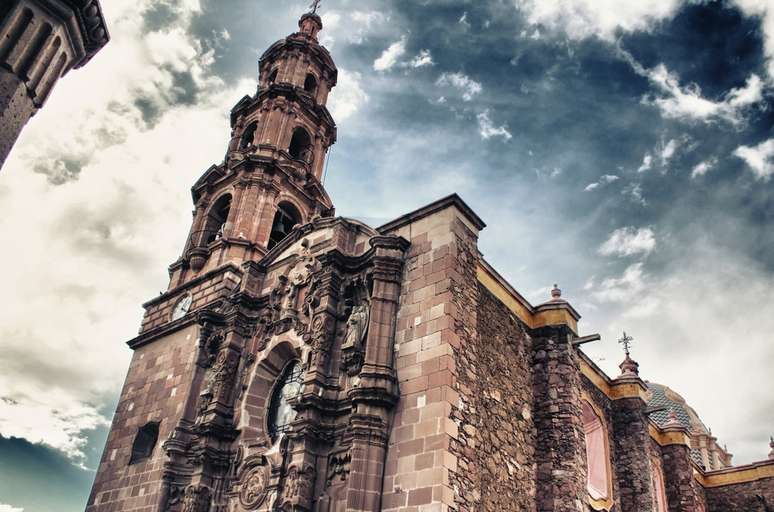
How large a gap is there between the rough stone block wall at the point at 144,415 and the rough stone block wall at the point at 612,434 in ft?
30.2

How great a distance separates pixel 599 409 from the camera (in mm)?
14109

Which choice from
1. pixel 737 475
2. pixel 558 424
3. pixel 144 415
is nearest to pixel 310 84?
pixel 144 415

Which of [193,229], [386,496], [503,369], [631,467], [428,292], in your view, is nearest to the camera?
[386,496]

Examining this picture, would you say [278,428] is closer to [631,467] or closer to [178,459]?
[178,459]

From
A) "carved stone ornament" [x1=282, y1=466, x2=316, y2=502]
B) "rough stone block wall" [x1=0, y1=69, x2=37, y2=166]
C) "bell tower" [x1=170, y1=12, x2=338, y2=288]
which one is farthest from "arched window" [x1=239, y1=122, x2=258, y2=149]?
"rough stone block wall" [x1=0, y1=69, x2=37, y2=166]

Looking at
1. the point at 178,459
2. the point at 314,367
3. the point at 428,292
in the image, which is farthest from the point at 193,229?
the point at 428,292

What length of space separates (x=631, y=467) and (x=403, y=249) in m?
7.37

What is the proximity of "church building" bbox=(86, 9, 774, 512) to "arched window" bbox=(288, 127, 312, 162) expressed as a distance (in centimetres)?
166

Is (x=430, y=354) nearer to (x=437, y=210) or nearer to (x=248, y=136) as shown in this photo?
(x=437, y=210)

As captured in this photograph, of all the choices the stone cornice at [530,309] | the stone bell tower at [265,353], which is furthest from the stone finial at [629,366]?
the stone bell tower at [265,353]

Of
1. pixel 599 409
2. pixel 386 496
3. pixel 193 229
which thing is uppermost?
pixel 193 229

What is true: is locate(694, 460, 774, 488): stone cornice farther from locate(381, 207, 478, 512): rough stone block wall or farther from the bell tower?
the bell tower

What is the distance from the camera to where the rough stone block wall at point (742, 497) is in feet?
58.5

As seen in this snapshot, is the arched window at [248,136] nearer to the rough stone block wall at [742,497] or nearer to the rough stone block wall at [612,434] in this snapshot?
the rough stone block wall at [612,434]
